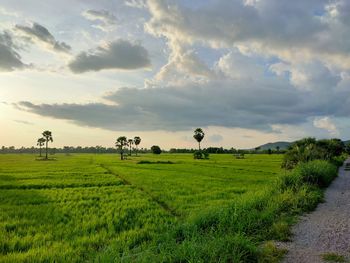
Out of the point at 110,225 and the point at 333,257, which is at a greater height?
the point at 333,257

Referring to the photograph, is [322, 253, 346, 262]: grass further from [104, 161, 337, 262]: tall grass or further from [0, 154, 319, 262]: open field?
[0, 154, 319, 262]: open field

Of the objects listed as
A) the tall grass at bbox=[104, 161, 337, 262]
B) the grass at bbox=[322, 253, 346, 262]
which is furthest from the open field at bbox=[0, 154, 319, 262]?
the grass at bbox=[322, 253, 346, 262]

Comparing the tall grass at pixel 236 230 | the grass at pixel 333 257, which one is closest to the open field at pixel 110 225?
the tall grass at pixel 236 230

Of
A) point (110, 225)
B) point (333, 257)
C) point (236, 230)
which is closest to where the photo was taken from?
point (333, 257)

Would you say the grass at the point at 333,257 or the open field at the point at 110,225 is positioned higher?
the grass at the point at 333,257

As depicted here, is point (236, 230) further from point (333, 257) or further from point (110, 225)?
point (110, 225)

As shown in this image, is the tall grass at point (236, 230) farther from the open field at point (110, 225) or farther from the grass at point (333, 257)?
the grass at point (333, 257)

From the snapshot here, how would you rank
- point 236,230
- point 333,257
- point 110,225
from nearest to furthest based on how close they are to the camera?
point 333,257, point 236,230, point 110,225

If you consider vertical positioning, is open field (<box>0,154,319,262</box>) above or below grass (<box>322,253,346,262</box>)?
below


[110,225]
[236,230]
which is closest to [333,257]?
[236,230]

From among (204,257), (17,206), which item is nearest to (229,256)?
(204,257)

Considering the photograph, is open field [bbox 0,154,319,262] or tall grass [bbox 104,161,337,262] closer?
tall grass [bbox 104,161,337,262]

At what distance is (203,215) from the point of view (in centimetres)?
1010

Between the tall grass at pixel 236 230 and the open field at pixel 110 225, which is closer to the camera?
the tall grass at pixel 236 230
